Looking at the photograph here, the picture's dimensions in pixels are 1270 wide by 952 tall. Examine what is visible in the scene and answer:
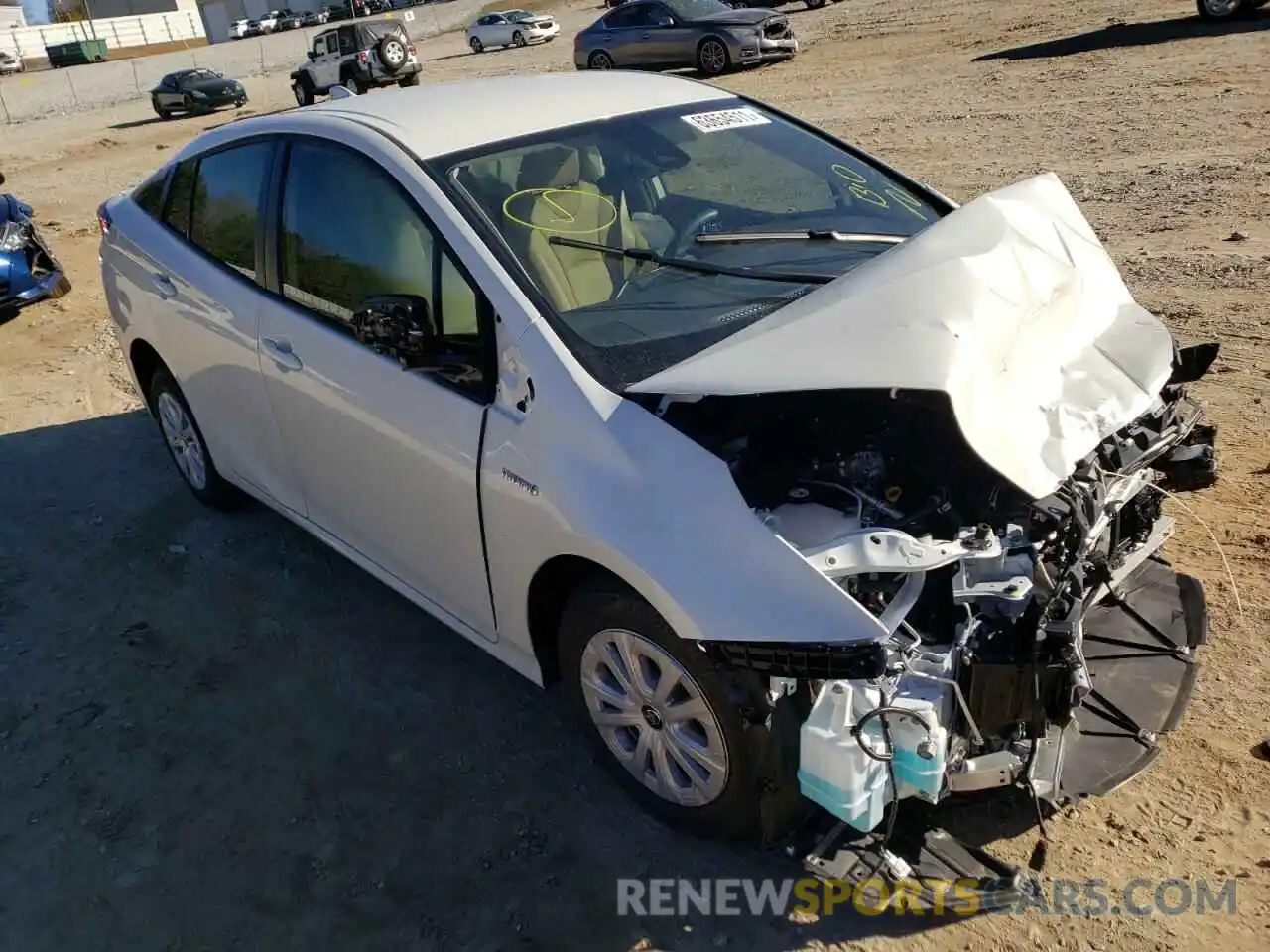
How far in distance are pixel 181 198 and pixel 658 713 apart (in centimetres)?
340

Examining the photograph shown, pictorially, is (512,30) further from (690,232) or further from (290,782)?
(290,782)

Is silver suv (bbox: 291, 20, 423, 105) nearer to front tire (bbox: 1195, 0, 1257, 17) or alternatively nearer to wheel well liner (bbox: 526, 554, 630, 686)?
front tire (bbox: 1195, 0, 1257, 17)

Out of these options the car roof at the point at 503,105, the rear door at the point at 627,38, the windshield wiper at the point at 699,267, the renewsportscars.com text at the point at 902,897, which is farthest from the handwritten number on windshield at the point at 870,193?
the rear door at the point at 627,38

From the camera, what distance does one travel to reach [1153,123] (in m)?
10.5

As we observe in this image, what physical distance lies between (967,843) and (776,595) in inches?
40.2

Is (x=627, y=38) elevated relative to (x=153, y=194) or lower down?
lower down

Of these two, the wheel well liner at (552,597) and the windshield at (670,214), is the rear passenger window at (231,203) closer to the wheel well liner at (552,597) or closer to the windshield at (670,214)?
the windshield at (670,214)

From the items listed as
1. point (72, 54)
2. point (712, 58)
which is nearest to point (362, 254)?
point (712, 58)

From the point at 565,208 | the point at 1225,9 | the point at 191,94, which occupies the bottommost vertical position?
the point at 191,94

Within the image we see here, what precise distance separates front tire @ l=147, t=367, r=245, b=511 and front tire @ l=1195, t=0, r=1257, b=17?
56.9 feet

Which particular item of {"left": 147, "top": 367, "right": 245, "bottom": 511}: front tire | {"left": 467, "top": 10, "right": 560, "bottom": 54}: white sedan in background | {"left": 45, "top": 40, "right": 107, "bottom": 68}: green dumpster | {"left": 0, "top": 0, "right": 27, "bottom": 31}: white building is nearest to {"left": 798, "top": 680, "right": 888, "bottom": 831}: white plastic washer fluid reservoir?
{"left": 147, "top": 367, "right": 245, "bottom": 511}: front tire

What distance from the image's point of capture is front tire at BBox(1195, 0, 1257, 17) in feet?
53.1

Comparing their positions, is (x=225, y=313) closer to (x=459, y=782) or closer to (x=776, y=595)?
(x=459, y=782)

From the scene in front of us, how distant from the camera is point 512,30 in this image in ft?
115
